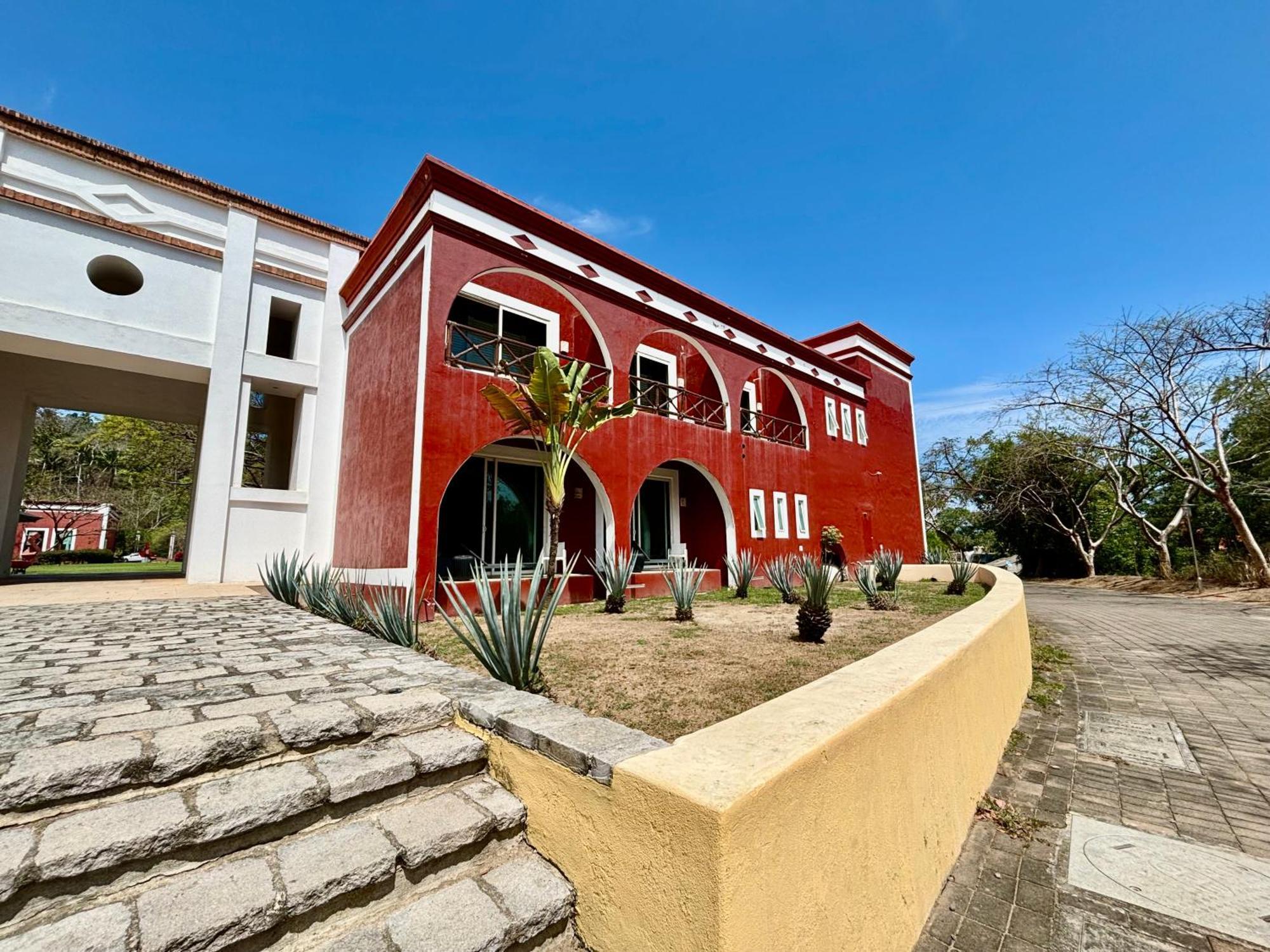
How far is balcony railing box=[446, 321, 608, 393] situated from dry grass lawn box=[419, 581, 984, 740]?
411 cm

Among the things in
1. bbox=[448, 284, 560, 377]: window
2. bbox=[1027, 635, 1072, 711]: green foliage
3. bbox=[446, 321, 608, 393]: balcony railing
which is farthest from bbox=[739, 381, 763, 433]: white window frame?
bbox=[1027, 635, 1072, 711]: green foliage

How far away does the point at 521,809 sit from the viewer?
2014 mm

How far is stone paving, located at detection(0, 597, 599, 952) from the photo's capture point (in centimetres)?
143

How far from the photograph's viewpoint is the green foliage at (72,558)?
2216 centimetres

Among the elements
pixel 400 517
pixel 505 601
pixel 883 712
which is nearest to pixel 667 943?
pixel 883 712

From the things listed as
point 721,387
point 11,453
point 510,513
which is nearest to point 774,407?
point 721,387

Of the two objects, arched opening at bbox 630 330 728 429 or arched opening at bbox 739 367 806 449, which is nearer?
arched opening at bbox 630 330 728 429

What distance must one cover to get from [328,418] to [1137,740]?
1313 cm

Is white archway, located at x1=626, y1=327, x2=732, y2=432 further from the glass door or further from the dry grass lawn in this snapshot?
the dry grass lawn

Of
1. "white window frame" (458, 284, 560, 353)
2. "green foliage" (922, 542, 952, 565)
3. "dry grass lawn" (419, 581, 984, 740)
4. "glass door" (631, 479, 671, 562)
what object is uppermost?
"white window frame" (458, 284, 560, 353)

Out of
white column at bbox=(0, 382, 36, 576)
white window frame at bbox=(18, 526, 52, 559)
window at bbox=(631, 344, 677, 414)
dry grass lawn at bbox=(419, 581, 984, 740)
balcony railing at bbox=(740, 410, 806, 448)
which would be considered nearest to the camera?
dry grass lawn at bbox=(419, 581, 984, 740)

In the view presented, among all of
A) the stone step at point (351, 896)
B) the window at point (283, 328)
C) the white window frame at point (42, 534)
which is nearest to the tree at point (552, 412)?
the stone step at point (351, 896)

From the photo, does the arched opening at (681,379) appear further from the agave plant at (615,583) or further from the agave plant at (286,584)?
the agave plant at (286,584)

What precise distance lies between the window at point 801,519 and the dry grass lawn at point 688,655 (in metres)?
5.77
